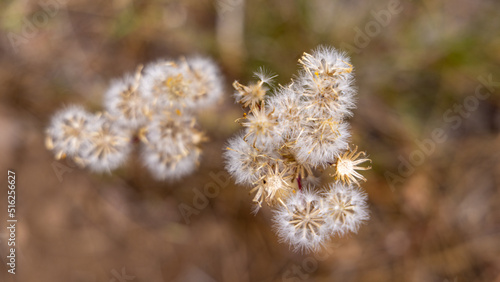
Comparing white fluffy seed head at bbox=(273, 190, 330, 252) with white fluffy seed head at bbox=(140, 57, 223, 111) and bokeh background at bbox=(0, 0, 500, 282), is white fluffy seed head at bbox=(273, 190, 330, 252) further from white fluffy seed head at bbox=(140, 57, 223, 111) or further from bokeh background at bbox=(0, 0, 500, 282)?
bokeh background at bbox=(0, 0, 500, 282)

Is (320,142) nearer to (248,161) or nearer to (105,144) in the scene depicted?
(248,161)

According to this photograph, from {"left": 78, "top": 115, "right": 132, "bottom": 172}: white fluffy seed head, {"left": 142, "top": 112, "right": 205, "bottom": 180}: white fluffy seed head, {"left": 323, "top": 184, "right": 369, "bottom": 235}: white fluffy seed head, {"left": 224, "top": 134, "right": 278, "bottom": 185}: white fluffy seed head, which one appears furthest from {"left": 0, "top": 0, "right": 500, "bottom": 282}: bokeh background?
{"left": 323, "top": 184, "right": 369, "bottom": 235}: white fluffy seed head

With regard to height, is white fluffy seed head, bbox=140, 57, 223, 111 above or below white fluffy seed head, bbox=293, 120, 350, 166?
above

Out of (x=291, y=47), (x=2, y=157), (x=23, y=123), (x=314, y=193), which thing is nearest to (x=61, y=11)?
(x=23, y=123)

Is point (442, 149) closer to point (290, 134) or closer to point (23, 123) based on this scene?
point (290, 134)

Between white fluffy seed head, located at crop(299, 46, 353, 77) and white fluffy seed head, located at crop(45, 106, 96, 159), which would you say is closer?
white fluffy seed head, located at crop(299, 46, 353, 77)

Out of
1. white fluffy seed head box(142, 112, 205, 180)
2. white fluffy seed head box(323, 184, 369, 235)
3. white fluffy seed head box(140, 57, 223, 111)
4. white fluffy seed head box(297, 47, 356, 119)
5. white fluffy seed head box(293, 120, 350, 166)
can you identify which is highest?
white fluffy seed head box(140, 57, 223, 111)

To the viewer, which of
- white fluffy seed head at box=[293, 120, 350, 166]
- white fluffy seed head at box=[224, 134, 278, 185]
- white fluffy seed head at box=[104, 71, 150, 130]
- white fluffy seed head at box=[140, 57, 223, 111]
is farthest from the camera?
white fluffy seed head at box=[104, 71, 150, 130]

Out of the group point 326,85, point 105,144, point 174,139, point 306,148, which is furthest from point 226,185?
point 326,85
